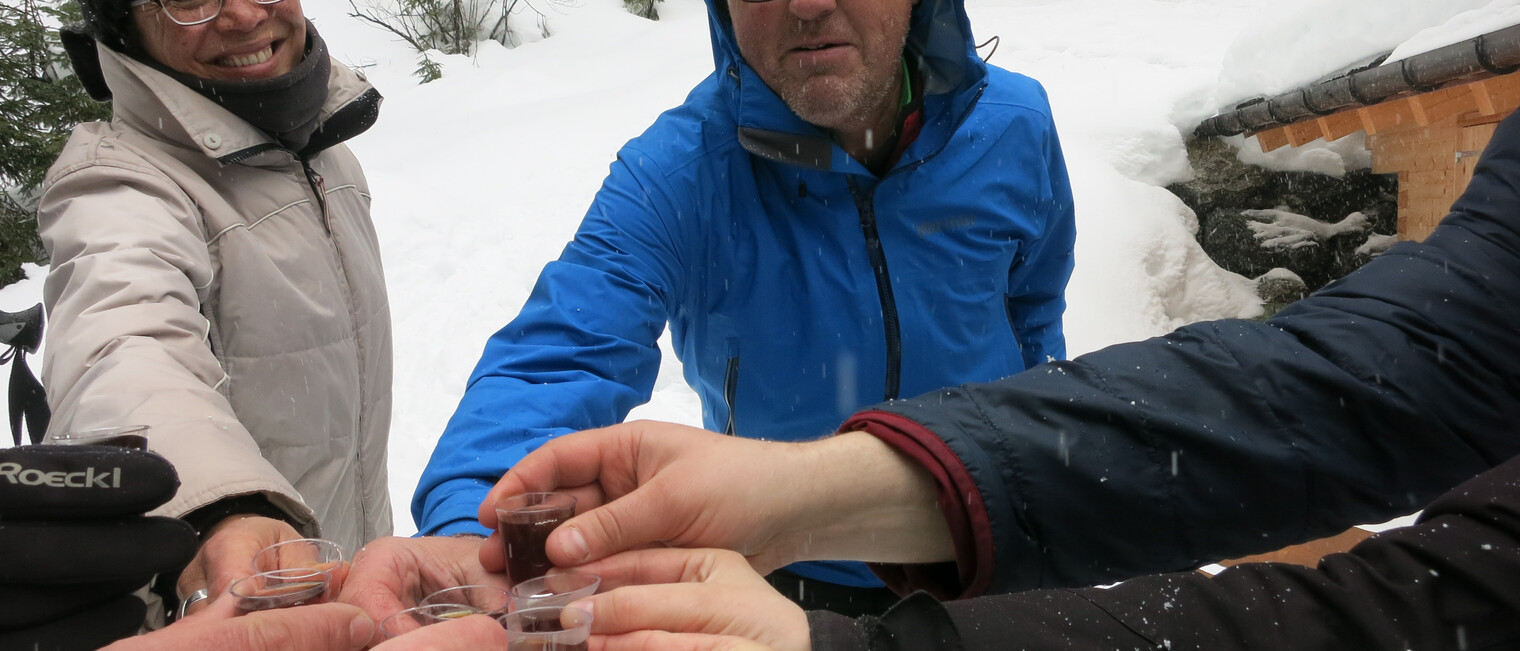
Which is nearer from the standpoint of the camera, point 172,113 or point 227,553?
point 227,553

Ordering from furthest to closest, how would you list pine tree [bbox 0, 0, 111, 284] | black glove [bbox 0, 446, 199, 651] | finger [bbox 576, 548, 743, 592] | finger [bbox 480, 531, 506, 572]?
pine tree [bbox 0, 0, 111, 284], finger [bbox 480, 531, 506, 572], finger [bbox 576, 548, 743, 592], black glove [bbox 0, 446, 199, 651]

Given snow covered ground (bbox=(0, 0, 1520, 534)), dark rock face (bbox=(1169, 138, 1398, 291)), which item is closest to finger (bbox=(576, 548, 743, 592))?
snow covered ground (bbox=(0, 0, 1520, 534))

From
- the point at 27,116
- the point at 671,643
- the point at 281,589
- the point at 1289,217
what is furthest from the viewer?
the point at 27,116

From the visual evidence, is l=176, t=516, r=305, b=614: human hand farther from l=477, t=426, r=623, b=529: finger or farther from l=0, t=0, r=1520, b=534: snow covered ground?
l=0, t=0, r=1520, b=534: snow covered ground

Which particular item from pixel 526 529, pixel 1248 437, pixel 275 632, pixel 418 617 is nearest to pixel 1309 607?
pixel 1248 437

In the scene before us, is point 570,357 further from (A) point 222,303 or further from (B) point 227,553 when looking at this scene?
(A) point 222,303

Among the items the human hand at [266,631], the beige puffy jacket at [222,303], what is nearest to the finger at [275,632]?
the human hand at [266,631]

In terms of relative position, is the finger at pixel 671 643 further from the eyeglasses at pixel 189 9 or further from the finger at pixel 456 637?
the eyeglasses at pixel 189 9
